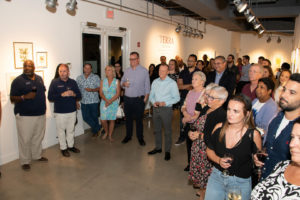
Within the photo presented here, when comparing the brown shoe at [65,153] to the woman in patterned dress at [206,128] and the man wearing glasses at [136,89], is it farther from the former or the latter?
the woman in patterned dress at [206,128]

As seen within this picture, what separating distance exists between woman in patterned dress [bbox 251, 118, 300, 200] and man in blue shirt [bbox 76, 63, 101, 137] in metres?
4.63

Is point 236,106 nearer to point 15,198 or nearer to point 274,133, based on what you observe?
point 274,133

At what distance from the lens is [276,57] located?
16.4 metres

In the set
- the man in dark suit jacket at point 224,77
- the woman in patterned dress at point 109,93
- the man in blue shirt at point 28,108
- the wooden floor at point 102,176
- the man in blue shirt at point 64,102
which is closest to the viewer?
the wooden floor at point 102,176

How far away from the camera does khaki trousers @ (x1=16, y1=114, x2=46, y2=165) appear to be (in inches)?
169

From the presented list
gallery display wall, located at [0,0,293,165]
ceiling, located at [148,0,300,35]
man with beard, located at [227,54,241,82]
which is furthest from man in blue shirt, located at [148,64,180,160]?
ceiling, located at [148,0,300,35]

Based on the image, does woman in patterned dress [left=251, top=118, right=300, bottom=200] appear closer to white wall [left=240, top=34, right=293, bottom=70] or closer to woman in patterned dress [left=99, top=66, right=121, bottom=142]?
woman in patterned dress [left=99, top=66, right=121, bottom=142]

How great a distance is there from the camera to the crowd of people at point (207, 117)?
6.88ft

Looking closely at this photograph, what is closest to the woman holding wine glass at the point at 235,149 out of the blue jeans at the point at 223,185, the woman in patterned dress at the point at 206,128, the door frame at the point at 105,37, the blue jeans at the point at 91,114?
the blue jeans at the point at 223,185

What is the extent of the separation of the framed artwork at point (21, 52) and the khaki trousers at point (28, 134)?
102 centimetres

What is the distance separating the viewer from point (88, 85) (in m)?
5.81

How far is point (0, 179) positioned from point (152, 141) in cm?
302

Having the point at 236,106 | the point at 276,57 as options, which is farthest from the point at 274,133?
the point at 276,57

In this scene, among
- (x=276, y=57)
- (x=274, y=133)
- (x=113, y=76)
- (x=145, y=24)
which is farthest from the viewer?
(x=276, y=57)
